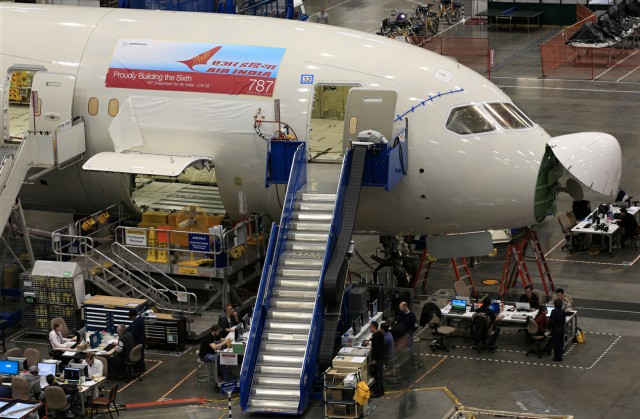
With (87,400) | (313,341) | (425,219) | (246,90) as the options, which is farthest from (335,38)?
(87,400)

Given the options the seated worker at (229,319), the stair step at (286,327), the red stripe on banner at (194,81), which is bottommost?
the seated worker at (229,319)

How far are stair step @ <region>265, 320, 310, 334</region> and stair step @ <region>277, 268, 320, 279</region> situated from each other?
4.81ft

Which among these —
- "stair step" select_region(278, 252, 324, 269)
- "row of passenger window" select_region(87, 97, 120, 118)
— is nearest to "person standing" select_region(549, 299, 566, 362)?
"stair step" select_region(278, 252, 324, 269)

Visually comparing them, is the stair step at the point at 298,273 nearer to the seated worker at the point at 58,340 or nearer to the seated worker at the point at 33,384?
the seated worker at the point at 58,340

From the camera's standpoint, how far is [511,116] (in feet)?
134

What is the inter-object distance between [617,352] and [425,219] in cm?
635

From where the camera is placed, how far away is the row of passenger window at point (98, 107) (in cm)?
4222

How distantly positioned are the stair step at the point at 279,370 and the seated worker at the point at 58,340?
562 centimetres

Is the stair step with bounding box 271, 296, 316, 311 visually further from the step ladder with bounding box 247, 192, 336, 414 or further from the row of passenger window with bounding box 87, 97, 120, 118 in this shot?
the row of passenger window with bounding box 87, 97, 120, 118

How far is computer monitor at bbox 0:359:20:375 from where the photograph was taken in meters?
36.4

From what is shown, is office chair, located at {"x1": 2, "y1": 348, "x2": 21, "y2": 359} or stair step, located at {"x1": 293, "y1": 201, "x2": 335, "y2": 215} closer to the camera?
office chair, located at {"x1": 2, "y1": 348, "x2": 21, "y2": 359}

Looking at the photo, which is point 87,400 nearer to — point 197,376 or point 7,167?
point 197,376

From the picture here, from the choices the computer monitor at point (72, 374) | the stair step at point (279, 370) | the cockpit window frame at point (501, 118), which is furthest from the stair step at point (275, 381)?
the cockpit window frame at point (501, 118)

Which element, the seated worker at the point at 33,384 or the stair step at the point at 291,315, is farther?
the stair step at the point at 291,315
